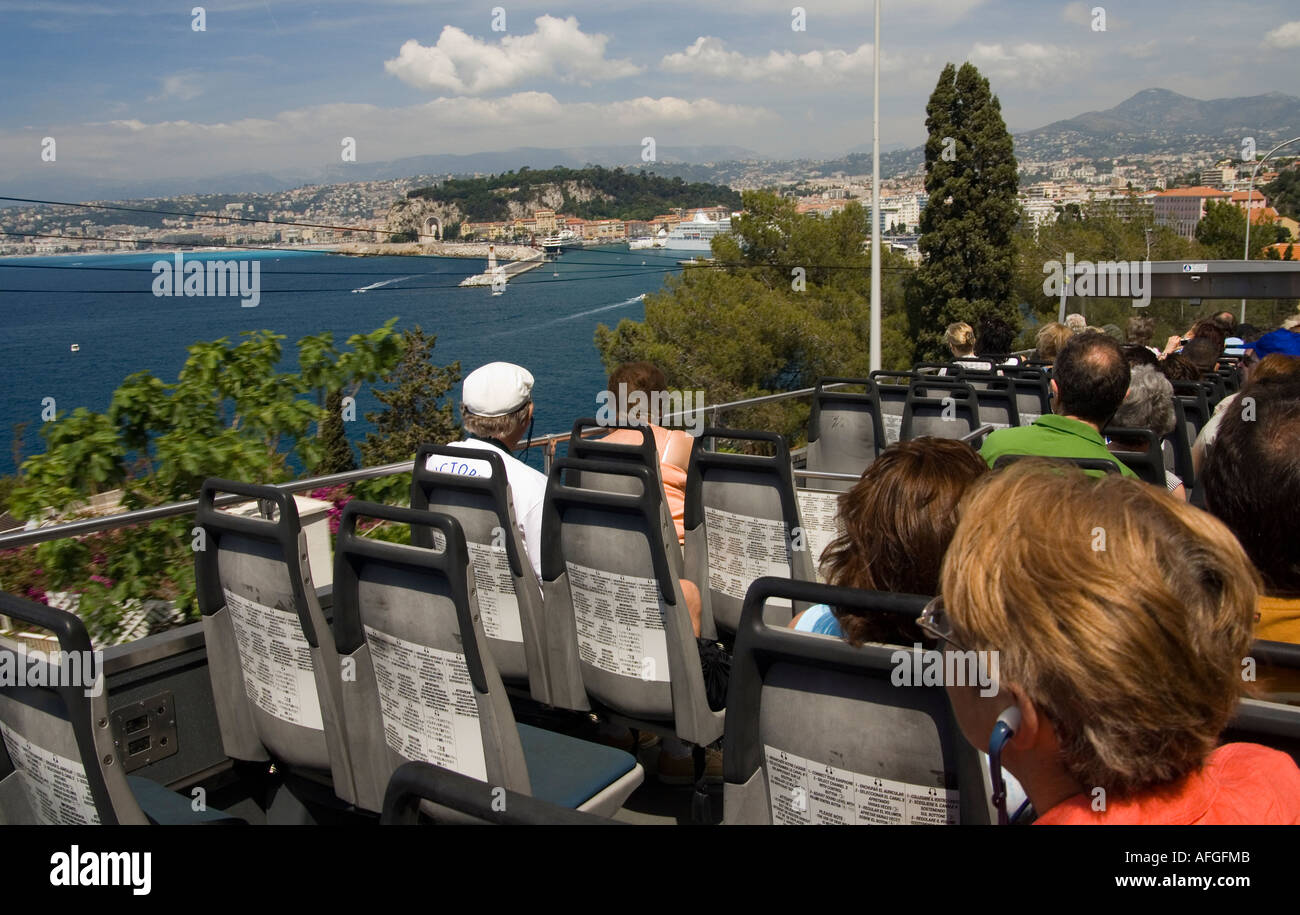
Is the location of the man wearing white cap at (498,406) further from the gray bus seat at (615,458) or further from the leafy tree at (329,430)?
the leafy tree at (329,430)

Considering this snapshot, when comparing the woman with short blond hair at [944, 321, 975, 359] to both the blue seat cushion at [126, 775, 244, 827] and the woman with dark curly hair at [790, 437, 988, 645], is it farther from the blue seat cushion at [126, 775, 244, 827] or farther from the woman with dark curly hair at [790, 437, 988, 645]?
the blue seat cushion at [126, 775, 244, 827]

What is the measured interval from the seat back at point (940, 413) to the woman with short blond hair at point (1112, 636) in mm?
4032

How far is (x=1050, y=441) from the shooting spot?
125 inches

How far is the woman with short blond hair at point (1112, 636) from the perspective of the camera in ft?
3.37

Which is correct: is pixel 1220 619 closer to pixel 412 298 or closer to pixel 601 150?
pixel 601 150

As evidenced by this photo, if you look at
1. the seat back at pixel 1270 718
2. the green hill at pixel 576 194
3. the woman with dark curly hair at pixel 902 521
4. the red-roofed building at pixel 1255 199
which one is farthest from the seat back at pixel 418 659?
the red-roofed building at pixel 1255 199

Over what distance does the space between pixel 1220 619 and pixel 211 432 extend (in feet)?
15.7

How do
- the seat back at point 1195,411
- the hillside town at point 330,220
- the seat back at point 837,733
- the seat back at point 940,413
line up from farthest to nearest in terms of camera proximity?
the hillside town at point 330,220
the seat back at point 1195,411
the seat back at point 940,413
the seat back at point 837,733

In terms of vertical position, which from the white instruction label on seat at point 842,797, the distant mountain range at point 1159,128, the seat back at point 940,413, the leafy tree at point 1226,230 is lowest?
the white instruction label on seat at point 842,797

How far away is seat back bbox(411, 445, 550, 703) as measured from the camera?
9.82ft

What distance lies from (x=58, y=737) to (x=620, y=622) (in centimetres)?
159

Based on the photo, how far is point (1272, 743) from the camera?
1.24 meters

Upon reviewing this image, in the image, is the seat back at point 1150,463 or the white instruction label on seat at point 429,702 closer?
the white instruction label on seat at point 429,702

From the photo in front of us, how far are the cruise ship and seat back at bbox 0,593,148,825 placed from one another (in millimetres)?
51381
